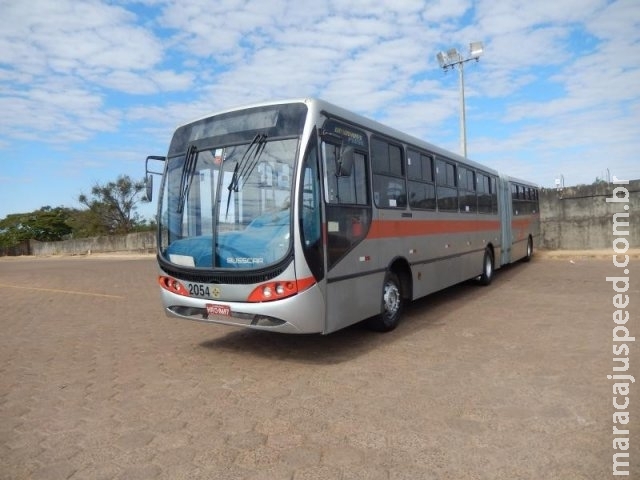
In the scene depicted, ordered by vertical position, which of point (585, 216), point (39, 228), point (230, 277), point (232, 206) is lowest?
point (230, 277)

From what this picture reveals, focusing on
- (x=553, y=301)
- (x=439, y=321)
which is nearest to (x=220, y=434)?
(x=439, y=321)

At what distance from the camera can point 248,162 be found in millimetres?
5617

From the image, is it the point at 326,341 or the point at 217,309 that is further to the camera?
the point at 326,341

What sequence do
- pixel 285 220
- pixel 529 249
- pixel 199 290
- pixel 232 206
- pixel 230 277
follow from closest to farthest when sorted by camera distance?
pixel 285 220, pixel 230 277, pixel 232 206, pixel 199 290, pixel 529 249

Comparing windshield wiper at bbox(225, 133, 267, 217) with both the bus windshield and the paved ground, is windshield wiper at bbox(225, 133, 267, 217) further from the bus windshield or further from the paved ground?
the paved ground

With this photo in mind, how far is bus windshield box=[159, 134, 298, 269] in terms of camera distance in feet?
17.5

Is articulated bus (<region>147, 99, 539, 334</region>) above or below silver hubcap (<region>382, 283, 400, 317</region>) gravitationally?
above

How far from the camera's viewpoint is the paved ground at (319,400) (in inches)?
131

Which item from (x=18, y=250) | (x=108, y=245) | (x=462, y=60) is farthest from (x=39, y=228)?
(x=462, y=60)

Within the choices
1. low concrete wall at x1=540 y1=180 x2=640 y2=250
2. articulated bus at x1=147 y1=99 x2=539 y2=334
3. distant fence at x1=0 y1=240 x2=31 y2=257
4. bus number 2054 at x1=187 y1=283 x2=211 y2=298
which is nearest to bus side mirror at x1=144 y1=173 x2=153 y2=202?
articulated bus at x1=147 y1=99 x2=539 y2=334

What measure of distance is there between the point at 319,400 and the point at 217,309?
1797 mm

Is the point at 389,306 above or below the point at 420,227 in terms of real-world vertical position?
below

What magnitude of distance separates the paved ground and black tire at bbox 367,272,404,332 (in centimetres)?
18

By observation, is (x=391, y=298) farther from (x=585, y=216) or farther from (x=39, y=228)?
(x=39, y=228)
